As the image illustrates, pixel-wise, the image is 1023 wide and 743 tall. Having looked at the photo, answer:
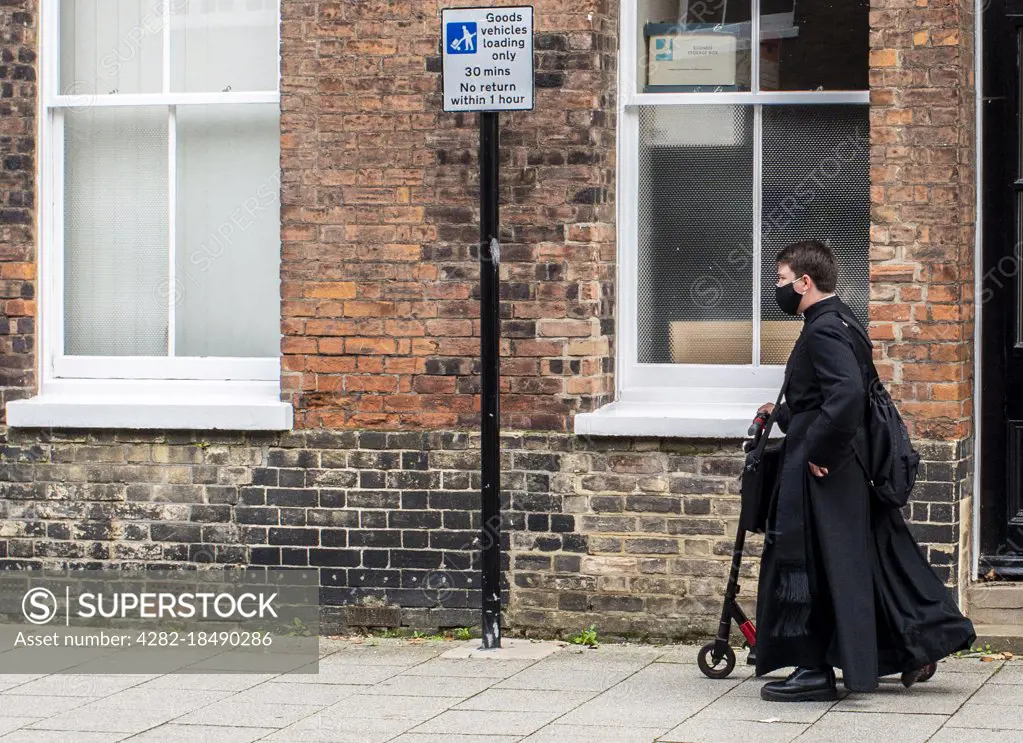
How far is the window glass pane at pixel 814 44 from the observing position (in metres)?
7.92

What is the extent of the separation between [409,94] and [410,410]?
1.59 meters

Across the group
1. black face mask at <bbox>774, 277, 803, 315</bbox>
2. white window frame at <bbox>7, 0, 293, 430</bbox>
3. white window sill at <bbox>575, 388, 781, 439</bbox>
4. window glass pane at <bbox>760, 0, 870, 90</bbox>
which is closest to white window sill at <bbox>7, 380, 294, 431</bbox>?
white window frame at <bbox>7, 0, 293, 430</bbox>

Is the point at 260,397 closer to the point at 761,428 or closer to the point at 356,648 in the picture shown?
the point at 356,648

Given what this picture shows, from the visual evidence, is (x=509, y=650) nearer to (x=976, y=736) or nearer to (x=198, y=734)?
(x=198, y=734)

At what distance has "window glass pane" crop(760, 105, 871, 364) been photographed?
A: 314 inches

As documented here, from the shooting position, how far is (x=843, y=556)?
659 centimetres

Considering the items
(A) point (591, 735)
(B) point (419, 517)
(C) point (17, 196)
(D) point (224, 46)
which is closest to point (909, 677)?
(A) point (591, 735)

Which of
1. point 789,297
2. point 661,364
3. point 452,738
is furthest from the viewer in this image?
point 661,364

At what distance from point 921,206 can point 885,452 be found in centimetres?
143

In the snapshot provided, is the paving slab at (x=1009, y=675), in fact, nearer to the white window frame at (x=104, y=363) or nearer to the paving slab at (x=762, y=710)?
the paving slab at (x=762, y=710)

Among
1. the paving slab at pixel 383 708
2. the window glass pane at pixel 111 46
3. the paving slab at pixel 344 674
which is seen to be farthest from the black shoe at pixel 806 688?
the window glass pane at pixel 111 46

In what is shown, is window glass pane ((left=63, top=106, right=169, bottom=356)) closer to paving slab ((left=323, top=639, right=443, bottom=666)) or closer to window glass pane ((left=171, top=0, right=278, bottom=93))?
window glass pane ((left=171, top=0, right=278, bottom=93))

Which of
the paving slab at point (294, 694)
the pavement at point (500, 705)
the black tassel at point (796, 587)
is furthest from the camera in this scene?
the paving slab at point (294, 694)

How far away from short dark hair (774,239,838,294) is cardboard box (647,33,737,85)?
167 centimetres
